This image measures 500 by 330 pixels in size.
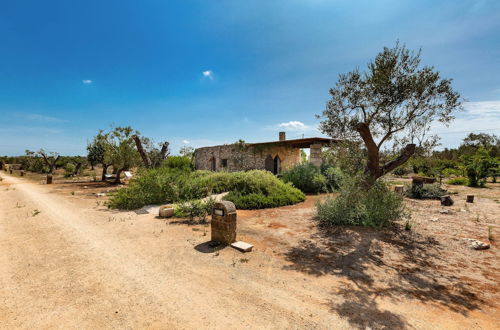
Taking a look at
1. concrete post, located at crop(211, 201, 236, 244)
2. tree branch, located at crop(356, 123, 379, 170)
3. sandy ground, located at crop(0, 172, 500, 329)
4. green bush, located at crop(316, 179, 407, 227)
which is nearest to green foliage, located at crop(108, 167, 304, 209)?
sandy ground, located at crop(0, 172, 500, 329)

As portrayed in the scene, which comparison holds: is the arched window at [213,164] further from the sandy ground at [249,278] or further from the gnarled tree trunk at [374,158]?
the gnarled tree trunk at [374,158]

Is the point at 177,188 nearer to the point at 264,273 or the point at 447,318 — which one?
the point at 264,273

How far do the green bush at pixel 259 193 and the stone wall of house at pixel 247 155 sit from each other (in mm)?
6527

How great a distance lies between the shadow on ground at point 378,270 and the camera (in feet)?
10.6

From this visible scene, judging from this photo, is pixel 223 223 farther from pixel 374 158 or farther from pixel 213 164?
pixel 213 164

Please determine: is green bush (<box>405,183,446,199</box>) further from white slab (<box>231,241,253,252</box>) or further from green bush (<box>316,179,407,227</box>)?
white slab (<box>231,241,253,252</box>)

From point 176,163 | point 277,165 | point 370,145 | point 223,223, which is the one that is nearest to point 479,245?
point 370,145

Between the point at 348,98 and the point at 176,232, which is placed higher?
the point at 348,98

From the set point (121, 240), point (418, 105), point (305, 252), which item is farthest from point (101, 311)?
point (418, 105)

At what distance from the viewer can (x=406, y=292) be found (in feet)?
11.9

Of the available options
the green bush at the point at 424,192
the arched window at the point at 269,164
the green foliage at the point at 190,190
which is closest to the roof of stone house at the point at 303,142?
the arched window at the point at 269,164

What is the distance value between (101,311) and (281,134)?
62.4 ft

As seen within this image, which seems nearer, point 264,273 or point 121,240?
point 264,273

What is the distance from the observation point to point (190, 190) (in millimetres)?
10391
